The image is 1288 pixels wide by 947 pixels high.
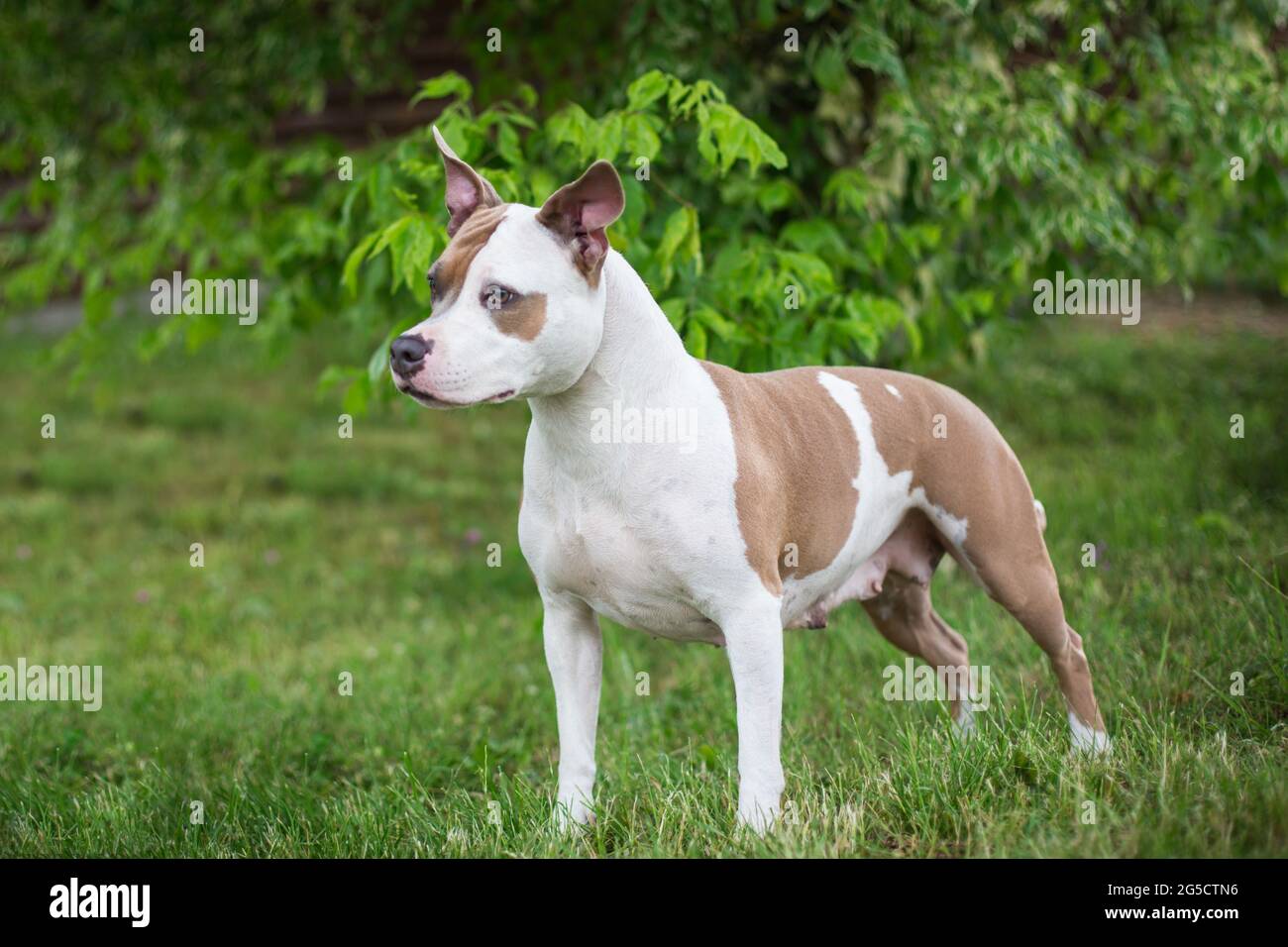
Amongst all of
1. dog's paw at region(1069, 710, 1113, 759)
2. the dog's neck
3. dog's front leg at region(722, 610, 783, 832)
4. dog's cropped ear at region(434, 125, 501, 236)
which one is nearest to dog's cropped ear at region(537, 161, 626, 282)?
the dog's neck

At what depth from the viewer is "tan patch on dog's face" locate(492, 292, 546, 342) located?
3002mm

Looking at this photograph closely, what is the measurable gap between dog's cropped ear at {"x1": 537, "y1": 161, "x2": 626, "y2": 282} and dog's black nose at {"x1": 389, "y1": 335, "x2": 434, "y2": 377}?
1.36 ft

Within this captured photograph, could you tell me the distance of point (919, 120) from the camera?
15.7 ft

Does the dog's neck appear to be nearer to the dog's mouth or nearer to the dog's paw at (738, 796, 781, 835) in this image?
the dog's mouth

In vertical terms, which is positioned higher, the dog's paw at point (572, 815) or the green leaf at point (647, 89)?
the green leaf at point (647, 89)

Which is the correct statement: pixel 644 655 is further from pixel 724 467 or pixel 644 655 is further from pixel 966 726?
pixel 724 467

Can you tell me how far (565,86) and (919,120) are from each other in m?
2.02

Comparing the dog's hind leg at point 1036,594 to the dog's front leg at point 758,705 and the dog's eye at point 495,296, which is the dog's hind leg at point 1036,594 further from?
Answer: the dog's eye at point 495,296

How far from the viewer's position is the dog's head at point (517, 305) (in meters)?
2.95

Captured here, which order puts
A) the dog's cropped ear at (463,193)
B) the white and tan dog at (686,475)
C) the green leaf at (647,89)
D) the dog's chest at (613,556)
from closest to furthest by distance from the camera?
the white and tan dog at (686,475)
the dog's chest at (613,556)
the dog's cropped ear at (463,193)
the green leaf at (647,89)

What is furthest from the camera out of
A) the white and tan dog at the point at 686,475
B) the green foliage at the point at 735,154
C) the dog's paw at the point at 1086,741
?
the green foliage at the point at 735,154

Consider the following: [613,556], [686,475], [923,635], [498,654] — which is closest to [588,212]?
[686,475]

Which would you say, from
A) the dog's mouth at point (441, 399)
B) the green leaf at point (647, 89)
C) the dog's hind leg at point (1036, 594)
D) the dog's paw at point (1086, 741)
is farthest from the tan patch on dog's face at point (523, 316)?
the dog's paw at point (1086, 741)

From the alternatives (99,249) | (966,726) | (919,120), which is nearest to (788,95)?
(919,120)
